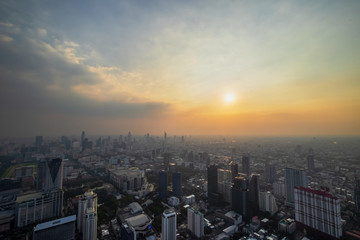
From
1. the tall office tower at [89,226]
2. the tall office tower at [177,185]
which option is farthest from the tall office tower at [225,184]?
the tall office tower at [89,226]

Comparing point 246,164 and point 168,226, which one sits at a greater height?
point 246,164

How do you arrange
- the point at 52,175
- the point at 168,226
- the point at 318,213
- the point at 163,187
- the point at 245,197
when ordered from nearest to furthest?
the point at 168,226 < the point at 318,213 < the point at 245,197 < the point at 52,175 < the point at 163,187

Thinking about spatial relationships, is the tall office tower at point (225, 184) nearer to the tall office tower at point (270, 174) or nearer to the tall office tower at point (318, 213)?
the tall office tower at point (318, 213)

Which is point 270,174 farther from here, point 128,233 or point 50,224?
point 50,224

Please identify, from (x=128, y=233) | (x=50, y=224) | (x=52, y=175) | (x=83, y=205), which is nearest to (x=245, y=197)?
(x=128, y=233)

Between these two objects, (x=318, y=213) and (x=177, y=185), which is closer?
(x=318, y=213)

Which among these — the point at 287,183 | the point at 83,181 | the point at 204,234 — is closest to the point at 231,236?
the point at 204,234

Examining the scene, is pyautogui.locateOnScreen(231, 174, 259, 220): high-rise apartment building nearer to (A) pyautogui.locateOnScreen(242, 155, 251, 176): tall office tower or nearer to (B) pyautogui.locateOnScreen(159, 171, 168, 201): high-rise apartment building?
(B) pyautogui.locateOnScreen(159, 171, 168, 201): high-rise apartment building
